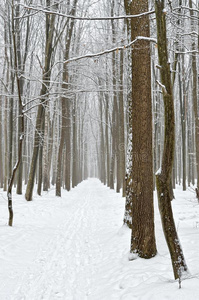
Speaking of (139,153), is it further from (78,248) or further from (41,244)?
(41,244)

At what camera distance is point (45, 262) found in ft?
14.4

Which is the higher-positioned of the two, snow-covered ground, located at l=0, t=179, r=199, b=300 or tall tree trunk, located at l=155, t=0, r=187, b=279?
tall tree trunk, located at l=155, t=0, r=187, b=279

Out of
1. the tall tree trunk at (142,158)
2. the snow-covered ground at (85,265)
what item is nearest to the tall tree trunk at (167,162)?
the snow-covered ground at (85,265)

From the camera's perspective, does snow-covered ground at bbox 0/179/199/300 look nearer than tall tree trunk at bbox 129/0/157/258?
Yes

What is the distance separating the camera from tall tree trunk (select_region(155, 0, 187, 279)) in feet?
9.18

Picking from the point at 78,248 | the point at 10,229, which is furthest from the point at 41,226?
the point at 78,248

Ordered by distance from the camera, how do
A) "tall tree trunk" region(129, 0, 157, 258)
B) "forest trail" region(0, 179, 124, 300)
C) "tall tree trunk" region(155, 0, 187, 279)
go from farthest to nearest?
1. "tall tree trunk" region(129, 0, 157, 258)
2. "forest trail" region(0, 179, 124, 300)
3. "tall tree trunk" region(155, 0, 187, 279)

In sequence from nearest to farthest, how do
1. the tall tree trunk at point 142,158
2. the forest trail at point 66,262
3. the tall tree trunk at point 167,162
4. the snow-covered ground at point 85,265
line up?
the tall tree trunk at point 167,162
the snow-covered ground at point 85,265
the forest trail at point 66,262
the tall tree trunk at point 142,158

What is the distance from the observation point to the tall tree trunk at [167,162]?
2.80m

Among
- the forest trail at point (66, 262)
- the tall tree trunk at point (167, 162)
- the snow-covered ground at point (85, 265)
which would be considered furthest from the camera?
the forest trail at point (66, 262)

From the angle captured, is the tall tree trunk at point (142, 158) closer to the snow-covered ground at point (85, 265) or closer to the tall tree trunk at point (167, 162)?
the snow-covered ground at point (85, 265)

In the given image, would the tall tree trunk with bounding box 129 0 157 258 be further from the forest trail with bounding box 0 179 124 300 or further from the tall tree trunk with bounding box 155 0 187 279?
the tall tree trunk with bounding box 155 0 187 279

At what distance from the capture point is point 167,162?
2.84 meters

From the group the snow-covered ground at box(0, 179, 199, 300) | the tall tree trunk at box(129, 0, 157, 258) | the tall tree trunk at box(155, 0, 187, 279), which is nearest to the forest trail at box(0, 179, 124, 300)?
the snow-covered ground at box(0, 179, 199, 300)
